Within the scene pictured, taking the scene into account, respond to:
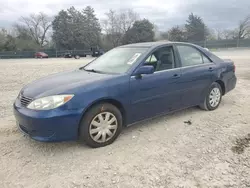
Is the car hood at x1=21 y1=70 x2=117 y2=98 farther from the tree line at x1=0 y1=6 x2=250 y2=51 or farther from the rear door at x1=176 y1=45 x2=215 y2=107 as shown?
the tree line at x1=0 y1=6 x2=250 y2=51

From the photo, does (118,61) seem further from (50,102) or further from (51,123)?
(51,123)

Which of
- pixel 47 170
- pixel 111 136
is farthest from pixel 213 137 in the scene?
pixel 47 170

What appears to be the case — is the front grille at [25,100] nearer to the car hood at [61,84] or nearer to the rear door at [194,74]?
the car hood at [61,84]

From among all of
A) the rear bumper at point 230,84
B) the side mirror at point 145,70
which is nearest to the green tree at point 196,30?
the rear bumper at point 230,84

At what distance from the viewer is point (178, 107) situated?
14.0 ft

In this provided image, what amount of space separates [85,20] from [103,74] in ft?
172

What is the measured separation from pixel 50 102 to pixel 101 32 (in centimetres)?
5324

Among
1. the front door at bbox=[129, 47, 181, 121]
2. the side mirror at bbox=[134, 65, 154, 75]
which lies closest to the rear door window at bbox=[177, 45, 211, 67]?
the front door at bbox=[129, 47, 181, 121]

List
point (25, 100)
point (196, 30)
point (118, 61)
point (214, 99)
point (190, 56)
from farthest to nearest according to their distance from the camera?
point (196, 30) < point (214, 99) < point (190, 56) < point (118, 61) < point (25, 100)

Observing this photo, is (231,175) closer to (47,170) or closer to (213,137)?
(213,137)

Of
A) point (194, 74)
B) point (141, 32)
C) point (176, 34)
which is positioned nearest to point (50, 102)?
point (194, 74)

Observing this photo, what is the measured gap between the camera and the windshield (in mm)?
3797

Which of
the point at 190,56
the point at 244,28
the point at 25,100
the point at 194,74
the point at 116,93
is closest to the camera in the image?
the point at 25,100

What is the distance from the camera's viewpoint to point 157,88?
382 cm
